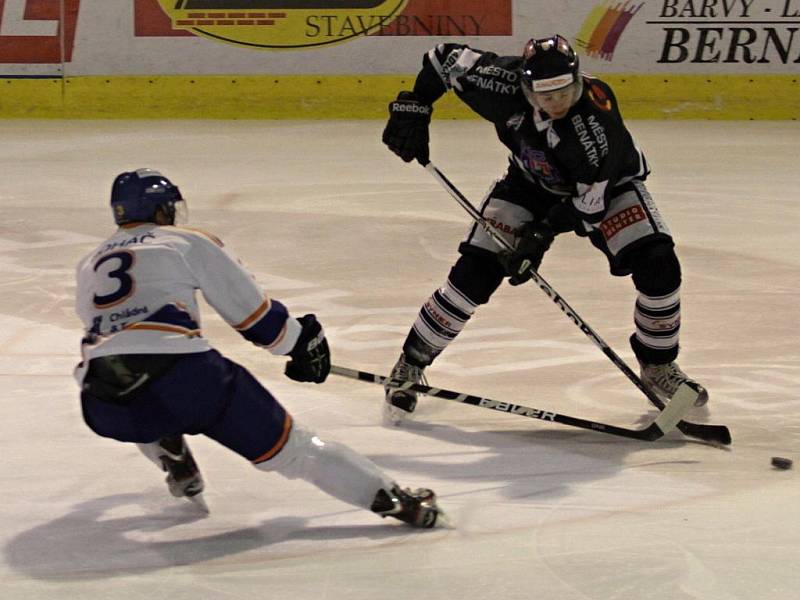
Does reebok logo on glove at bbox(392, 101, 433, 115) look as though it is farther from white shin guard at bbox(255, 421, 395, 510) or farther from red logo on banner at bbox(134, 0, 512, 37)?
red logo on banner at bbox(134, 0, 512, 37)

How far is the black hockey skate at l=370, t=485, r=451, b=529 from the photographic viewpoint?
293 cm

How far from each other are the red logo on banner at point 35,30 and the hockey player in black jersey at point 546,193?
6.73m

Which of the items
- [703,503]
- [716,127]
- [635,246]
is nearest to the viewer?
[703,503]

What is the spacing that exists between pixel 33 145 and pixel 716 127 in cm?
450

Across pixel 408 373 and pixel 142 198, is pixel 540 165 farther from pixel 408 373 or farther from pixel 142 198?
pixel 142 198

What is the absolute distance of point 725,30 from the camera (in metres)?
9.97

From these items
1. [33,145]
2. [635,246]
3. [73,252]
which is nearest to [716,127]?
[33,145]

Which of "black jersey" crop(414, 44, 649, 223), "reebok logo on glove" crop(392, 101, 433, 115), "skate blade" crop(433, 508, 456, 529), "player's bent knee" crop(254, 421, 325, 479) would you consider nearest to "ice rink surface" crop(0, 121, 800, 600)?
"skate blade" crop(433, 508, 456, 529)

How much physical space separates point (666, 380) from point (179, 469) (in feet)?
4.84

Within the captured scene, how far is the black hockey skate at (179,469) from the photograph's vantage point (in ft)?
10.2

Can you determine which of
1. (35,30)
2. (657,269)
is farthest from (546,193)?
(35,30)

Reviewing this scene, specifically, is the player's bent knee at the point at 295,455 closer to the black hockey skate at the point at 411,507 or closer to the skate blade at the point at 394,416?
the black hockey skate at the point at 411,507

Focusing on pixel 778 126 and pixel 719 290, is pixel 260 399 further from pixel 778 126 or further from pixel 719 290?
pixel 778 126

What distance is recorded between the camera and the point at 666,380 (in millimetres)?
3967
